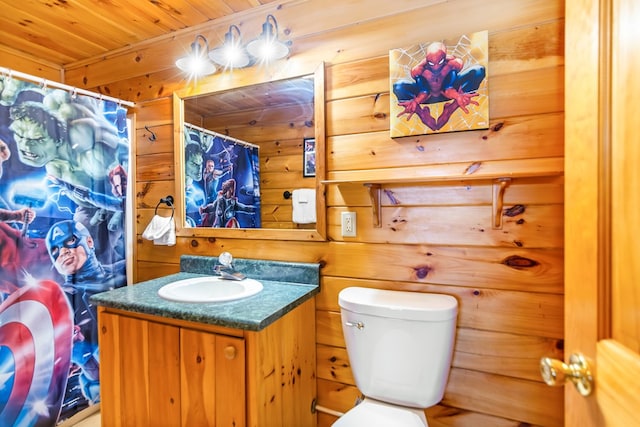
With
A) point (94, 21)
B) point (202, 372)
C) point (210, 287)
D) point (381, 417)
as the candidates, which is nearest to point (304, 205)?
point (210, 287)

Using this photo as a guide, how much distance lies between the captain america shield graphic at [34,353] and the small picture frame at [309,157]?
135cm

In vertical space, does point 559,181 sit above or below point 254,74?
below

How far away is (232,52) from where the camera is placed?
1610 mm

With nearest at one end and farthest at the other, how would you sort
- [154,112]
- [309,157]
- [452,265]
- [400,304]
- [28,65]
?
[400,304] < [452,265] < [309,157] < [154,112] < [28,65]

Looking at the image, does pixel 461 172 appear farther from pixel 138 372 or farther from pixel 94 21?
pixel 94 21

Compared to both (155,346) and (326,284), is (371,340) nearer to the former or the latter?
(326,284)

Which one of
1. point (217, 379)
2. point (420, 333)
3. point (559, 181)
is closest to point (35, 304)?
point (217, 379)

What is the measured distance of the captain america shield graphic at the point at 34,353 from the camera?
1446mm

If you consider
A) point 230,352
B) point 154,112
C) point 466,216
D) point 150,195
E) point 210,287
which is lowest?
point 230,352

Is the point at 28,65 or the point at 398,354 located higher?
the point at 28,65

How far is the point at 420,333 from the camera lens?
44.7 inches

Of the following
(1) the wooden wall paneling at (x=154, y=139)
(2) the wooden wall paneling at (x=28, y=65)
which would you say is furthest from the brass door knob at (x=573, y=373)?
(2) the wooden wall paneling at (x=28, y=65)

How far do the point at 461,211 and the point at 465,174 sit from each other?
158 mm

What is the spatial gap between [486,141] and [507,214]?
0.29 m
